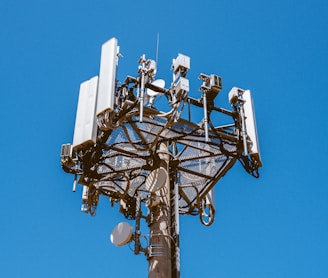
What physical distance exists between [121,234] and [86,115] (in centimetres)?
380

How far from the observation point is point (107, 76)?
13.8 m

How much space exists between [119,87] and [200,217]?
6463mm

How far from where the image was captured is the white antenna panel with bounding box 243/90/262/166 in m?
15.4

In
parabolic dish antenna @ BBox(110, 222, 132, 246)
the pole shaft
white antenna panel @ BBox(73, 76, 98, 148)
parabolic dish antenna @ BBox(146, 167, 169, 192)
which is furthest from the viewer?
parabolic dish antenna @ BBox(146, 167, 169, 192)

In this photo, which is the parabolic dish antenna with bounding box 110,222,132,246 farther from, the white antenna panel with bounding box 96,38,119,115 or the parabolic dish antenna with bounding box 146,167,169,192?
the white antenna panel with bounding box 96,38,119,115

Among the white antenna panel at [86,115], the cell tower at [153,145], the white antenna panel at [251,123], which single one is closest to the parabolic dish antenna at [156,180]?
the cell tower at [153,145]

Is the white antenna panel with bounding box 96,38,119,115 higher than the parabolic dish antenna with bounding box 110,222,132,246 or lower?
higher

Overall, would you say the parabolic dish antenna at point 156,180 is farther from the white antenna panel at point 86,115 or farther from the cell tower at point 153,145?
the white antenna panel at point 86,115

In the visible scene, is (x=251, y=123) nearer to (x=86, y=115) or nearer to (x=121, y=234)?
(x=86, y=115)

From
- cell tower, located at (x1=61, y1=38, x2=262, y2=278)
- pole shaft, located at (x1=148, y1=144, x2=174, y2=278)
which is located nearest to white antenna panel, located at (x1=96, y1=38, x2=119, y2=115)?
cell tower, located at (x1=61, y1=38, x2=262, y2=278)

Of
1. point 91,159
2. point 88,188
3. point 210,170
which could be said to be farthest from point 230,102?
point 88,188

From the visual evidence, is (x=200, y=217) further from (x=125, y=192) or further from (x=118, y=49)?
(x=118, y=49)

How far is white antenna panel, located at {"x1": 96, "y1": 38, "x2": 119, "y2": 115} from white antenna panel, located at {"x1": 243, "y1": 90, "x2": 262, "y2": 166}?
4.61m

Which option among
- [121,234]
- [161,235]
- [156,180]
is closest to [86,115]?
[156,180]
